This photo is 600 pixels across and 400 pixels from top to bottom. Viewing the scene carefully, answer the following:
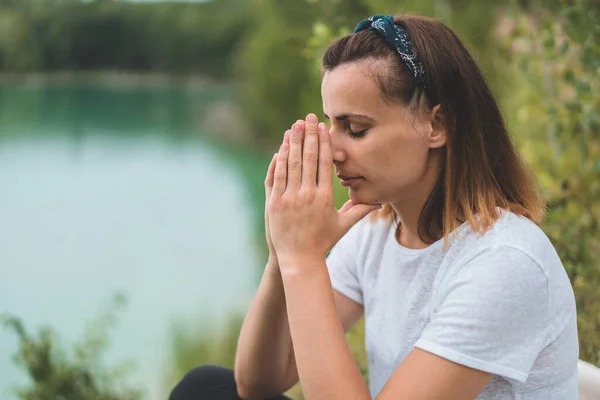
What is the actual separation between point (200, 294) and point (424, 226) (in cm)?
780

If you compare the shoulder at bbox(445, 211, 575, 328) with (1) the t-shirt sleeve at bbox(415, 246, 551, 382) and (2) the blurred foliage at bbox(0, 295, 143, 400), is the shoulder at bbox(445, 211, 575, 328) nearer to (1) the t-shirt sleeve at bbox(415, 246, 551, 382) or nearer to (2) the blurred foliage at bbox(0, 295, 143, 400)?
(1) the t-shirt sleeve at bbox(415, 246, 551, 382)

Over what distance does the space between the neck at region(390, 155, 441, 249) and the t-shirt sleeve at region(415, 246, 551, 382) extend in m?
0.23

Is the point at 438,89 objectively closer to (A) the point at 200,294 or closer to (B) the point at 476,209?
(B) the point at 476,209

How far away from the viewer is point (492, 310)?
1.29 m

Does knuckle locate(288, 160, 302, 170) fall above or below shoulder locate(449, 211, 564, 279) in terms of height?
above

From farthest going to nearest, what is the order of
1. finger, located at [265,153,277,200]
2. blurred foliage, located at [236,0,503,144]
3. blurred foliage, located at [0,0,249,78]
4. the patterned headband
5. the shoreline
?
the shoreline, blurred foliage, located at [0,0,249,78], blurred foliage, located at [236,0,503,144], finger, located at [265,153,277,200], the patterned headband

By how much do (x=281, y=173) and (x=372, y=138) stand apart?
19 centimetres

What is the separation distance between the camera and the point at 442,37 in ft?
4.80

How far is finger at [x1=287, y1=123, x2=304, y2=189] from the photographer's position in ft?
4.83

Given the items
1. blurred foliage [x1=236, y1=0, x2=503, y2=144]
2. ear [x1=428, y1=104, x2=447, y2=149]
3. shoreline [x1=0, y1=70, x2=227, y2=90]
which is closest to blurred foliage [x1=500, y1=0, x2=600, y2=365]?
ear [x1=428, y1=104, x2=447, y2=149]

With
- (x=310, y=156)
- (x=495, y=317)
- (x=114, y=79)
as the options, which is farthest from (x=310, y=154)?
(x=114, y=79)

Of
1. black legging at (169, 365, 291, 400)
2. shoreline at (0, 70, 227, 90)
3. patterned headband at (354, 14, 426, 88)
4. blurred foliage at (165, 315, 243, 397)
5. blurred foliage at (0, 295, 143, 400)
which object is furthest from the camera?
shoreline at (0, 70, 227, 90)

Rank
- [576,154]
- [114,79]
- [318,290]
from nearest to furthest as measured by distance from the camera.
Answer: [318,290] → [576,154] → [114,79]

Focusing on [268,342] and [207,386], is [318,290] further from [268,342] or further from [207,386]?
[207,386]
